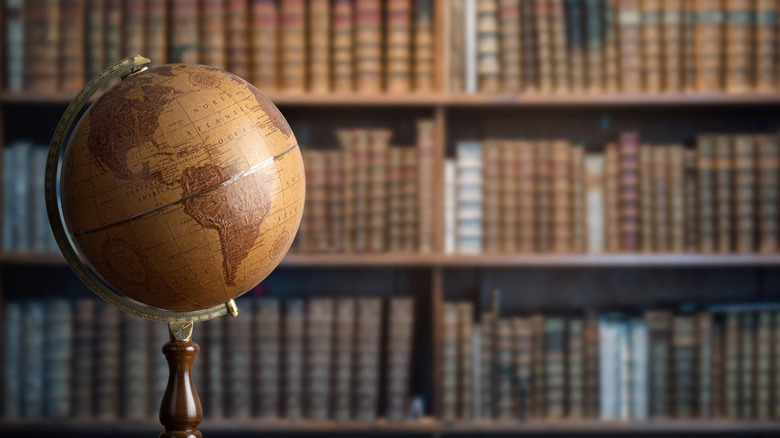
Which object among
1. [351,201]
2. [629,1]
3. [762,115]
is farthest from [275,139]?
[762,115]

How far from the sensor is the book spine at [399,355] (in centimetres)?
218

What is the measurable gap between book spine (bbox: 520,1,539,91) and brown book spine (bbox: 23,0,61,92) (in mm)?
1342

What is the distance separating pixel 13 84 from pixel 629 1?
5.88 ft

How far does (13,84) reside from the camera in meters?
2.17

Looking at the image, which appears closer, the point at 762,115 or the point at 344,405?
the point at 344,405

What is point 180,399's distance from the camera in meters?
Answer: 0.94

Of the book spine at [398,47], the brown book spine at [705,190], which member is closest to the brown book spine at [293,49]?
the book spine at [398,47]

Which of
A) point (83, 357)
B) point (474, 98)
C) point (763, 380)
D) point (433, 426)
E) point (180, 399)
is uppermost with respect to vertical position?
point (474, 98)

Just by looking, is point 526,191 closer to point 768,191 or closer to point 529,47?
point 529,47

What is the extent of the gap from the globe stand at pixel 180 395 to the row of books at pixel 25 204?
138 centimetres

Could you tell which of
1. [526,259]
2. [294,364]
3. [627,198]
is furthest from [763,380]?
[294,364]

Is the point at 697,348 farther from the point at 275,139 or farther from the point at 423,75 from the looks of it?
the point at 275,139

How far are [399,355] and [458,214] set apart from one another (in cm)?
44

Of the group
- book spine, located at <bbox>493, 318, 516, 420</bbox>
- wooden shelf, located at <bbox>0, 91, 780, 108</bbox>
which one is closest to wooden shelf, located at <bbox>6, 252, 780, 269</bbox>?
book spine, located at <bbox>493, 318, 516, 420</bbox>
